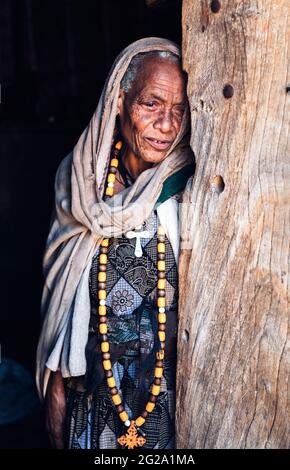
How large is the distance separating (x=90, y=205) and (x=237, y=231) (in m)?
0.57

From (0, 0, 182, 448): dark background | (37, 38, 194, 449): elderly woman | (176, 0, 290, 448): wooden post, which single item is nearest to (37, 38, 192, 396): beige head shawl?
(37, 38, 194, 449): elderly woman

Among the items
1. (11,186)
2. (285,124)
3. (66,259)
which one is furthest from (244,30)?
(11,186)

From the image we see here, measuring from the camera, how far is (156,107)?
2309 millimetres

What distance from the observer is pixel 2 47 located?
4.46 m

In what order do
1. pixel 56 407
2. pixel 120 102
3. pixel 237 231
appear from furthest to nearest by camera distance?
pixel 56 407, pixel 120 102, pixel 237 231

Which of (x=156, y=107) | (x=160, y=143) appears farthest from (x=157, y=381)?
(x=156, y=107)

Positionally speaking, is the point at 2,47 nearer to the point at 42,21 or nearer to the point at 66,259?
the point at 42,21

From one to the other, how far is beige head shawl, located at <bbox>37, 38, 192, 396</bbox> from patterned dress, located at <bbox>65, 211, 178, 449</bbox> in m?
0.09

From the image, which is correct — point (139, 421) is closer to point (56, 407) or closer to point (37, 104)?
point (56, 407)

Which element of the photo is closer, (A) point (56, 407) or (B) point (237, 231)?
(B) point (237, 231)

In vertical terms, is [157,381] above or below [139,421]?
above

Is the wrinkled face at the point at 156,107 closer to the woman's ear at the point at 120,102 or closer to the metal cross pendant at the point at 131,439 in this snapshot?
the woman's ear at the point at 120,102

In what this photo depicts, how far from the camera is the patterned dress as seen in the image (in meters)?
2.35

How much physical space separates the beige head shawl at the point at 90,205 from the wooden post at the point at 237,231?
0.56 ft
